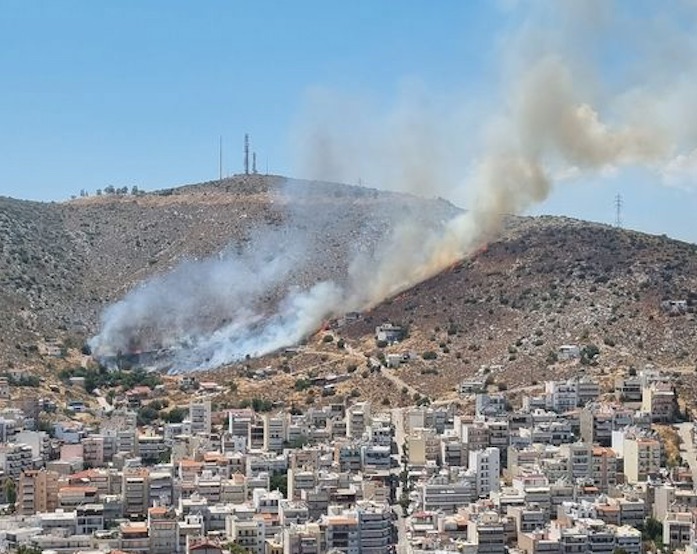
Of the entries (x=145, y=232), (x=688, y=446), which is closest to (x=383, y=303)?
(x=145, y=232)

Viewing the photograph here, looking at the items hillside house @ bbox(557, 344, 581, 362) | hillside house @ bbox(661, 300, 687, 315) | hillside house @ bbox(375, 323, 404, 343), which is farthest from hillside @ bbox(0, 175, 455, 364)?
hillside house @ bbox(557, 344, 581, 362)

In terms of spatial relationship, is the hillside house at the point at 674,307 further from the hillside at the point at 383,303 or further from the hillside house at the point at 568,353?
the hillside house at the point at 568,353

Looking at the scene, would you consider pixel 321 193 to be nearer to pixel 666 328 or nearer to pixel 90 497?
pixel 666 328

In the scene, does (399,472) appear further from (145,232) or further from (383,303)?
(145,232)

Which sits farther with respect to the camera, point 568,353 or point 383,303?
point 383,303

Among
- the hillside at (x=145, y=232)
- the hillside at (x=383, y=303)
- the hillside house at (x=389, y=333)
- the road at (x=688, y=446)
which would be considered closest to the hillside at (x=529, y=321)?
the hillside at (x=383, y=303)

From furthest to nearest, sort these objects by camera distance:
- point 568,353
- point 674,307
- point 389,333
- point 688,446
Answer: point 389,333 → point 674,307 → point 568,353 → point 688,446

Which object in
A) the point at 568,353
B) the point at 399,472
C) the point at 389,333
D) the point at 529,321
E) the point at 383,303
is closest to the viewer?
the point at 399,472

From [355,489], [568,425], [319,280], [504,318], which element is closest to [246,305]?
[319,280]
